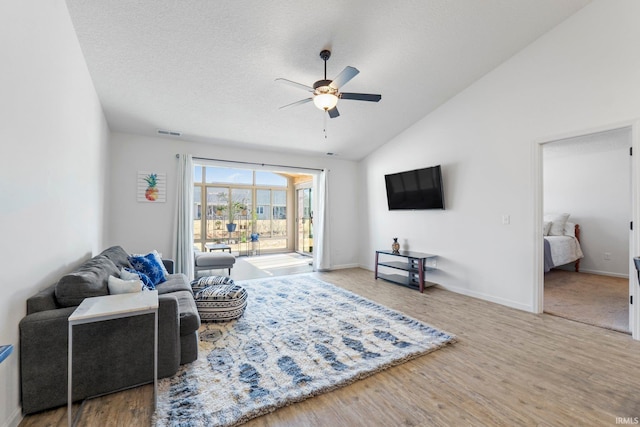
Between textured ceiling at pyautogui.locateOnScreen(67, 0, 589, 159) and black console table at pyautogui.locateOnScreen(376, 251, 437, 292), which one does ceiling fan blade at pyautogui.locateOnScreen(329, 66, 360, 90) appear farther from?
black console table at pyautogui.locateOnScreen(376, 251, 437, 292)

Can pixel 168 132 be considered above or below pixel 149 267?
above

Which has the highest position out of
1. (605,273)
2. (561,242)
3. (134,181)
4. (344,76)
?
(344,76)

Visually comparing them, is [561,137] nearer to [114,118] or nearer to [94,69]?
[94,69]

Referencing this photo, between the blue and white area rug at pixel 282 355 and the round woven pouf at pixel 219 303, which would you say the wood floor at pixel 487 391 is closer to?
the blue and white area rug at pixel 282 355

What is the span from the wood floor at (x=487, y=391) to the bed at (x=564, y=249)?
2310 millimetres

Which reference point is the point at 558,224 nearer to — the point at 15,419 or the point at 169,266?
the point at 169,266

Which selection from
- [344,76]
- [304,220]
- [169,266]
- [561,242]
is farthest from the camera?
[304,220]

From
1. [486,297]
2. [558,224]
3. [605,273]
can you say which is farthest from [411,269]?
[605,273]

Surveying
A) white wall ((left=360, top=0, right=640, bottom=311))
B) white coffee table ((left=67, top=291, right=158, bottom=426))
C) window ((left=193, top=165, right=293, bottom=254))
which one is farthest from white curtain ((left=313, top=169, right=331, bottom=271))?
white coffee table ((left=67, top=291, right=158, bottom=426))

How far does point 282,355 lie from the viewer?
2.45 m

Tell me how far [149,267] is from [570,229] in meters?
7.55

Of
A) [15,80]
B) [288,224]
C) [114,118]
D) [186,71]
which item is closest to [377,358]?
[15,80]

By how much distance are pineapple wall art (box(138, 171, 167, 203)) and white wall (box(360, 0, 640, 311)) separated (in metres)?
4.36

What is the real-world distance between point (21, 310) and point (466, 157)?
505 centimetres
